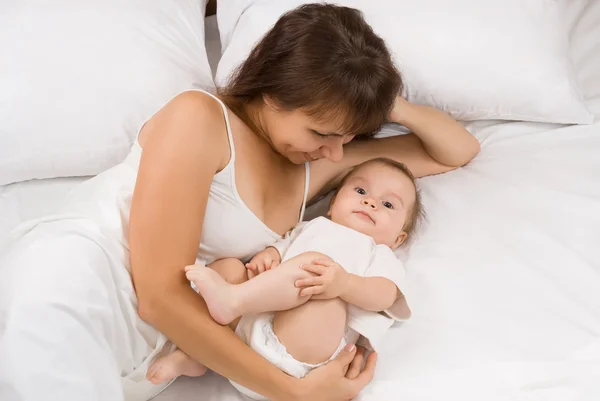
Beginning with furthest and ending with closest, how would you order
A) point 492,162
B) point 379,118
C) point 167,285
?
point 492,162 → point 379,118 → point 167,285

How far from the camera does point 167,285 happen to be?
1024 millimetres

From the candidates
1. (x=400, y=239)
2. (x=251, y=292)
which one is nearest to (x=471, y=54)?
(x=400, y=239)

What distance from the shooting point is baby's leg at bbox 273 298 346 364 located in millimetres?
1097

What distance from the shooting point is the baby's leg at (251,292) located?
41.1 inches

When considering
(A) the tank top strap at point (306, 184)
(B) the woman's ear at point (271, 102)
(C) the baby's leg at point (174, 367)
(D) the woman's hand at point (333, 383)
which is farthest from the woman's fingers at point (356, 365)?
(B) the woman's ear at point (271, 102)

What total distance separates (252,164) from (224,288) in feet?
0.83

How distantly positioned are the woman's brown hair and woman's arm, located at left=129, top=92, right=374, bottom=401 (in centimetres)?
13

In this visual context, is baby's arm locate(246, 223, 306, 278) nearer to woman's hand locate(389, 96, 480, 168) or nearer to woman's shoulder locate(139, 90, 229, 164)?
woman's shoulder locate(139, 90, 229, 164)

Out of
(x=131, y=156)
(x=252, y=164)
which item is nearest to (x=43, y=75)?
(x=131, y=156)

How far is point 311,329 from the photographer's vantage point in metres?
1.10

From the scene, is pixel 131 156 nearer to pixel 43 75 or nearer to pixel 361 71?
pixel 43 75

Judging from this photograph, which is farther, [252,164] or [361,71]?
[252,164]

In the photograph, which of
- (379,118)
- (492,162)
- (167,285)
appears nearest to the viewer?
(167,285)

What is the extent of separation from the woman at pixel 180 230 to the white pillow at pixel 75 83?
21 cm
